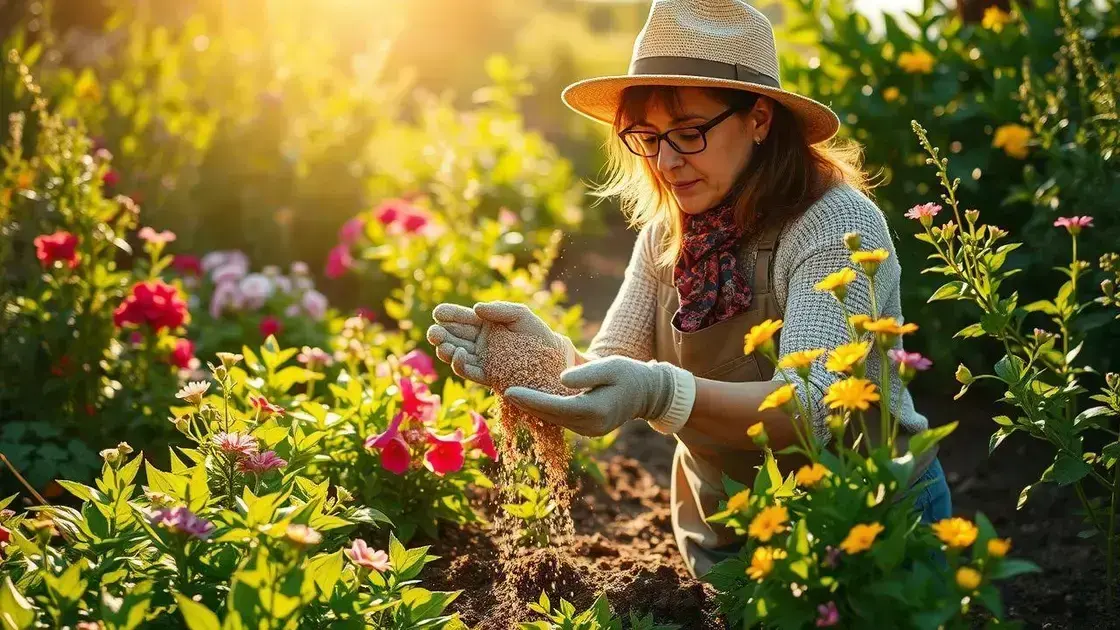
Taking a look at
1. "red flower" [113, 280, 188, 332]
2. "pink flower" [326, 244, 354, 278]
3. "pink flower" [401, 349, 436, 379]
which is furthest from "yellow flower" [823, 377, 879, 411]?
"pink flower" [326, 244, 354, 278]

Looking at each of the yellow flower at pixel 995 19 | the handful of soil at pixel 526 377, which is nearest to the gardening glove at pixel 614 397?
the handful of soil at pixel 526 377

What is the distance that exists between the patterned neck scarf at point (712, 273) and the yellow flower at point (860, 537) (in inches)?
36.5

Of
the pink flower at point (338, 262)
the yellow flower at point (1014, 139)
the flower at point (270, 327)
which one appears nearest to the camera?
the yellow flower at point (1014, 139)

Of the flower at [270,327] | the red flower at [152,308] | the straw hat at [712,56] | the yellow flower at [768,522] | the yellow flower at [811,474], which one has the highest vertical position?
the straw hat at [712,56]

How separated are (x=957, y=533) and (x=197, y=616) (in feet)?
3.10

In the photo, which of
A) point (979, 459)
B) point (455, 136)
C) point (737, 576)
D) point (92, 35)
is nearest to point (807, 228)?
point (737, 576)

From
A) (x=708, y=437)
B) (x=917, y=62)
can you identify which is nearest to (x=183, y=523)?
(x=708, y=437)

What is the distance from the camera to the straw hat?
2.11 m

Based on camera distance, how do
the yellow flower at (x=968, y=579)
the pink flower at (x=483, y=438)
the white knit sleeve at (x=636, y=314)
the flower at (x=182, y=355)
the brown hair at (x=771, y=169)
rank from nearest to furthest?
the yellow flower at (x=968, y=579) → the brown hair at (x=771, y=169) → the pink flower at (x=483, y=438) → the white knit sleeve at (x=636, y=314) → the flower at (x=182, y=355)

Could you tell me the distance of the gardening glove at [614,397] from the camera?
1746 mm

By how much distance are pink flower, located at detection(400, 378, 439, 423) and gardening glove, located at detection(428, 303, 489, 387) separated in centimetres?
15

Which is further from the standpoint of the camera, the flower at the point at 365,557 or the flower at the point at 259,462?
the flower at the point at 259,462

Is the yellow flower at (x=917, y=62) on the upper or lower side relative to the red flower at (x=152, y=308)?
upper

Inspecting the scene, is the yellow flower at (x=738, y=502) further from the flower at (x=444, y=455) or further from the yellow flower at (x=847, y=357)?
the flower at (x=444, y=455)
